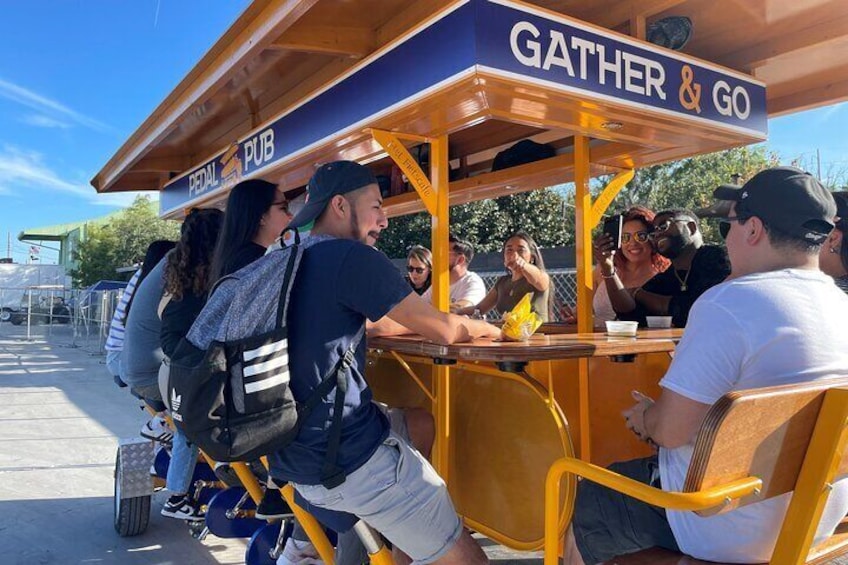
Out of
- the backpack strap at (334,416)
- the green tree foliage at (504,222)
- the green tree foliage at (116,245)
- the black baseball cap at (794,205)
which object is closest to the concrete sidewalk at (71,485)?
the backpack strap at (334,416)

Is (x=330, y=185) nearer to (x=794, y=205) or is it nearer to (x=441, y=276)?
(x=441, y=276)

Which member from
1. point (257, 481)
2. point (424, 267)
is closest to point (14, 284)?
point (424, 267)

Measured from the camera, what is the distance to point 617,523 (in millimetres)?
1893

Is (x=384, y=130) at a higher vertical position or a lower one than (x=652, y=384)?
higher

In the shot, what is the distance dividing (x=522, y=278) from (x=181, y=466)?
2897mm

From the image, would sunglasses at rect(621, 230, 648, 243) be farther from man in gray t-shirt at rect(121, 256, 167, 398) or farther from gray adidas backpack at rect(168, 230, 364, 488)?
man in gray t-shirt at rect(121, 256, 167, 398)

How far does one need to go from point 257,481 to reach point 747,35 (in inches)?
136

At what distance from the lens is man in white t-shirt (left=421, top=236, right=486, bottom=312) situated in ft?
18.0

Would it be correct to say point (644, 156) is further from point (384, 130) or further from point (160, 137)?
point (160, 137)

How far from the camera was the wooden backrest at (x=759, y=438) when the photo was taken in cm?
132

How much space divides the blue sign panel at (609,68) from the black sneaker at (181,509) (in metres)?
2.79

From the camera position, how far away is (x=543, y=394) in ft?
8.09

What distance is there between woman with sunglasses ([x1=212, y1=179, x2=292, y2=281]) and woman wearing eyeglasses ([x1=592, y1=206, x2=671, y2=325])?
6.52ft

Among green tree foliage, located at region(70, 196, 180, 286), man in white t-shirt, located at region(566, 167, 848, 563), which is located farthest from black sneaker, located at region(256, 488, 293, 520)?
green tree foliage, located at region(70, 196, 180, 286)
